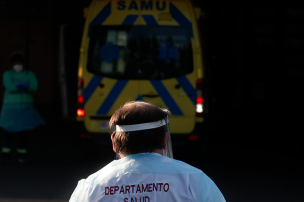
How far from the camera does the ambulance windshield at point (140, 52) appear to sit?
673 centimetres

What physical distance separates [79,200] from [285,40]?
46.2 feet

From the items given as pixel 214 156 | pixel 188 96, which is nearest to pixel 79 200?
pixel 188 96

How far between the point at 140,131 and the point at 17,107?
563cm

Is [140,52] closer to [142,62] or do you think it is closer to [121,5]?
[142,62]

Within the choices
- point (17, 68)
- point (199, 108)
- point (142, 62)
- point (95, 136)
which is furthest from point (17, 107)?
point (199, 108)

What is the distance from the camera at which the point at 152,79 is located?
6.71 metres

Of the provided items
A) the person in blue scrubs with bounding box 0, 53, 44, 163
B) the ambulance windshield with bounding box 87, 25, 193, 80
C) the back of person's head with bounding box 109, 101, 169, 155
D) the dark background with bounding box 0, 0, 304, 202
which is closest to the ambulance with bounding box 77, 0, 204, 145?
the ambulance windshield with bounding box 87, 25, 193, 80

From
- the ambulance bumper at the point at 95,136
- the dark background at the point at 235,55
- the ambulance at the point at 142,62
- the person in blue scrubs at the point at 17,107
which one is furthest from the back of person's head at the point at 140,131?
the dark background at the point at 235,55

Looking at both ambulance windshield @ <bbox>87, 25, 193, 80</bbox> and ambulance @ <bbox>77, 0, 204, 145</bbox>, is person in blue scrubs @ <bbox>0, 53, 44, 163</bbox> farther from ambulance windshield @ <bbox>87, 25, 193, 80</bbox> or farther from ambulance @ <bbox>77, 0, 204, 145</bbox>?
ambulance windshield @ <bbox>87, 25, 193, 80</bbox>

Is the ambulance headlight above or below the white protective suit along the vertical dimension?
below

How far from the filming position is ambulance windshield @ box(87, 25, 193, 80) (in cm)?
673

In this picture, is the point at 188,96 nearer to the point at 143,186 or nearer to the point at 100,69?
the point at 100,69

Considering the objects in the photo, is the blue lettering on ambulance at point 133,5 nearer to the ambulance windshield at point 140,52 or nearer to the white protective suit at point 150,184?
the ambulance windshield at point 140,52

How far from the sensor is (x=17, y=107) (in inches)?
281
